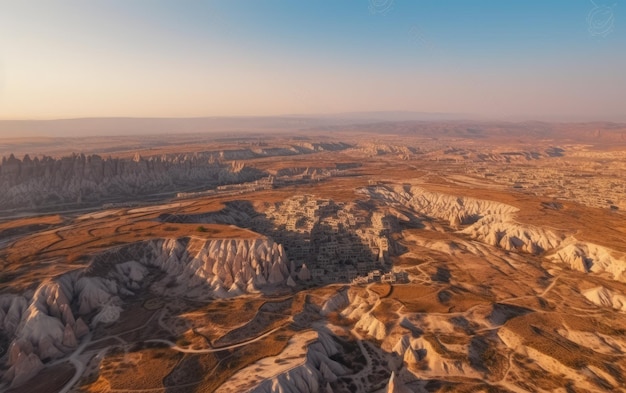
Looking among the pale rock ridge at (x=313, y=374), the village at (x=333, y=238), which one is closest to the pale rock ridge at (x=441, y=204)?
the village at (x=333, y=238)

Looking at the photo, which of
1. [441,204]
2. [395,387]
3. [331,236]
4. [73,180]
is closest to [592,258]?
[441,204]

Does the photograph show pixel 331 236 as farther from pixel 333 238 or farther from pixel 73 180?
pixel 73 180

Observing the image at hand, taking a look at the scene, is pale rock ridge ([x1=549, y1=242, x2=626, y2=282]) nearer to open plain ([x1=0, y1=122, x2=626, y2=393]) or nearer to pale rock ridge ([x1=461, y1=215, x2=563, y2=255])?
open plain ([x1=0, y1=122, x2=626, y2=393])

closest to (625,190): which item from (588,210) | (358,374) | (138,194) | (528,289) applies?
(588,210)

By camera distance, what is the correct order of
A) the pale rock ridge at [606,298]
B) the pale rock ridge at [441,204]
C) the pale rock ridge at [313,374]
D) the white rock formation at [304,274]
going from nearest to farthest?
the pale rock ridge at [313,374] < the pale rock ridge at [606,298] < the white rock formation at [304,274] < the pale rock ridge at [441,204]

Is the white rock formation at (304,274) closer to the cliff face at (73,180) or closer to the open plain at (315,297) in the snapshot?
the open plain at (315,297)

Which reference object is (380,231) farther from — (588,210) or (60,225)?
(60,225)
